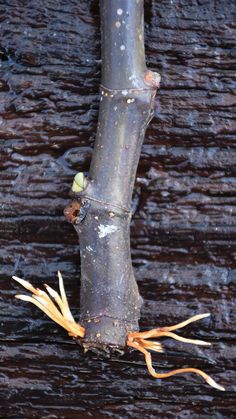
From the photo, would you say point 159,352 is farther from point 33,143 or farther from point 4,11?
point 4,11

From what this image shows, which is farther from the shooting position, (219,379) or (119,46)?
(219,379)

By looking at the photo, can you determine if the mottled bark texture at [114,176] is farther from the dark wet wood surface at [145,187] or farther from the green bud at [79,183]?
the dark wet wood surface at [145,187]

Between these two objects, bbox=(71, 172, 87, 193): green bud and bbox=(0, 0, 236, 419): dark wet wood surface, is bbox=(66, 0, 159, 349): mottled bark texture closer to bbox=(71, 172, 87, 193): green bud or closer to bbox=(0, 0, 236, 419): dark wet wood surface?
bbox=(71, 172, 87, 193): green bud

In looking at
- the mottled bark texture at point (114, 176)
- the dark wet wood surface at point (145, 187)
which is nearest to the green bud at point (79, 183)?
the mottled bark texture at point (114, 176)

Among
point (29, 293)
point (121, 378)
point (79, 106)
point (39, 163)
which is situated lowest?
point (121, 378)

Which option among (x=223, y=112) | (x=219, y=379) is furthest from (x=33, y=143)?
(x=219, y=379)

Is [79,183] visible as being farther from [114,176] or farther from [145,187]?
[145,187]

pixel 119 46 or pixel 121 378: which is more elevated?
pixel 119 46
